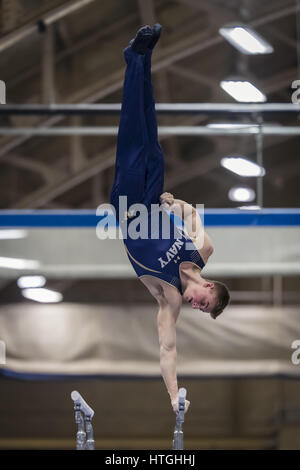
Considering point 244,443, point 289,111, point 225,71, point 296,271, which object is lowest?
point 244,443

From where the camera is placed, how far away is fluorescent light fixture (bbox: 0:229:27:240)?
209 inches

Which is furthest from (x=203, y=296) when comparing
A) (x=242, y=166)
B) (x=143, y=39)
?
(x=242, y=166)

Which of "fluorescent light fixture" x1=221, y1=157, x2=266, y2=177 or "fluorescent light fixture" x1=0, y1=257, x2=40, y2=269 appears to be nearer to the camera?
"fluorescent light fixture" x1=0, y1=257, x2=40, y2=269

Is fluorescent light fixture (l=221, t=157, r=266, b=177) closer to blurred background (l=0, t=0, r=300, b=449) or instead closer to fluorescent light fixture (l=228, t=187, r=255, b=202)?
blurred background (l=0, t=0, r=300, b=449)

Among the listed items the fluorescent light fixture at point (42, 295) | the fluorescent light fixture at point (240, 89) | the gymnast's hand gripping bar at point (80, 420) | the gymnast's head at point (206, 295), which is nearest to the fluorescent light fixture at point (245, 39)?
the fluorescent light fixture at point (240, 89)

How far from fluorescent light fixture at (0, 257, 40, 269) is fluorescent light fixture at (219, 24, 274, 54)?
12.3 ft

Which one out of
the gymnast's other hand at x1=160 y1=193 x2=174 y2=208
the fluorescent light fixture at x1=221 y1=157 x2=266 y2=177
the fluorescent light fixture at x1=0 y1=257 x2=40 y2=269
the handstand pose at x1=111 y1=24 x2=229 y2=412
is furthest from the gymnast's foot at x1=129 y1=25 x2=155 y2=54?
the fluorescent light fixture at x1=221 y1=157 x2=266 y2=177

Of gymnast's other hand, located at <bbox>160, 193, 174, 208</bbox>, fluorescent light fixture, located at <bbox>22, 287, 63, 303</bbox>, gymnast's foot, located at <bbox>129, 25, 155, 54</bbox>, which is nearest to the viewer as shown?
gymnast's foot, located at <bbox>129, 25, 155, 54</bbox>

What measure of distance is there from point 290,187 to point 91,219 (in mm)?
4185

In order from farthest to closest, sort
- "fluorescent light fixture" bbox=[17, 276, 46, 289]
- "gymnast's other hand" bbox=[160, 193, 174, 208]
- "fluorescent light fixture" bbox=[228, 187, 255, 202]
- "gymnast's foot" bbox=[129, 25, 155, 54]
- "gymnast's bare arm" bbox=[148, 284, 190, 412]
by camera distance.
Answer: "fluorescent light fixture" bbox=[17, 276, 46, 289], "fluorescent light fixture" bbox=[228, 187, 255, 202], "gymnast's other hand" bbox=[160, 193, 174, 208], "gymnast's bare arm" bbox=[148, 284, 190, 412], "gymnast's foot" bbox=[129, 25, 155, 54]

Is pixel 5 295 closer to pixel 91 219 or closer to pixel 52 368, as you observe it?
pixel 52 368

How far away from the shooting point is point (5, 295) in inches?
313

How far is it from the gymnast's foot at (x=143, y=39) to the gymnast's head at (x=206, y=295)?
1.31 meters

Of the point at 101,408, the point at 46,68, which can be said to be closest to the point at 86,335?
the point at 101,408
